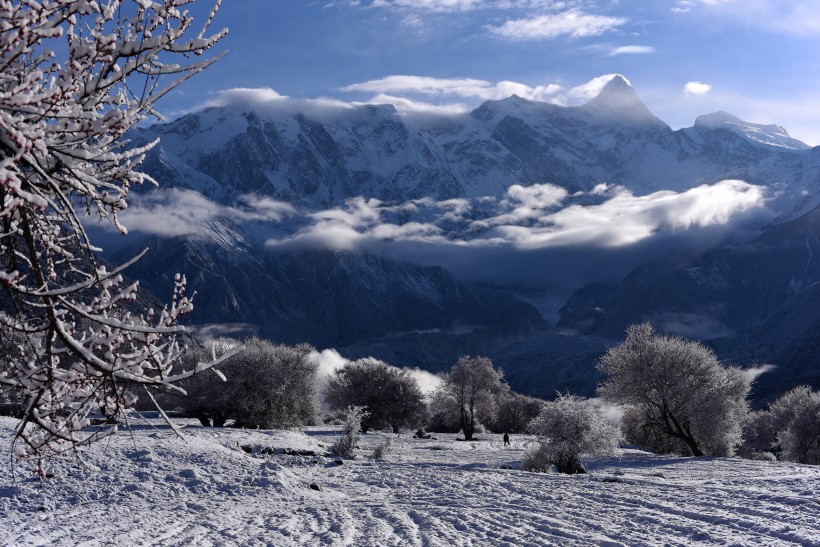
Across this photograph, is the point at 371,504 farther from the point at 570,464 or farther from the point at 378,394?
the point at 378,394

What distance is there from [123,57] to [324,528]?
1464 centimetres

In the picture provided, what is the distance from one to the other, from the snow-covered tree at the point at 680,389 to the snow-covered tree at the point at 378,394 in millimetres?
35363

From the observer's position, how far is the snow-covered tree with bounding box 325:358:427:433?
76.9m

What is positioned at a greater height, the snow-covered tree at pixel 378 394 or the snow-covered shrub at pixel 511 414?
the snow-covered tree at pixel 378 394

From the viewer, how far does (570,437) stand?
→ 3234cm

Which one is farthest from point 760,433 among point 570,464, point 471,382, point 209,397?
point 209,397

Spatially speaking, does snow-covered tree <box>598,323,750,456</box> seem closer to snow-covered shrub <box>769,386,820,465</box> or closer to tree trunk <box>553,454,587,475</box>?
snow-covered shrub <box>769,386,820,465</box>

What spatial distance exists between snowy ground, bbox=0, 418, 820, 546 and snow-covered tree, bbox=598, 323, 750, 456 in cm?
1434

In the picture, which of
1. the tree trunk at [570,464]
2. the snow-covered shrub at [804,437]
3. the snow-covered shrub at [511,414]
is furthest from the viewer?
the snow-covered shrub at [511,414]

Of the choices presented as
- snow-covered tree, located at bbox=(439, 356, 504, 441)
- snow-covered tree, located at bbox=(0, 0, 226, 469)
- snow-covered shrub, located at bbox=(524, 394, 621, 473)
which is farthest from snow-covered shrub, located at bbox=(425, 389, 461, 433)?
snow-covered tree, located at bbox=(0, 0, 226, 469)

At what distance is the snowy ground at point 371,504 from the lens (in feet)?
49.3

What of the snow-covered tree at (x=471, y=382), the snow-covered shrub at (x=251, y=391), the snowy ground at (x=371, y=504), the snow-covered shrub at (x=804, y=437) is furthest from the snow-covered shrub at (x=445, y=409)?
the snowy ground at (x=371, y=504)

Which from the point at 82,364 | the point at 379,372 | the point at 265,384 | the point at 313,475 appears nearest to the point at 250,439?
the point at 313,475

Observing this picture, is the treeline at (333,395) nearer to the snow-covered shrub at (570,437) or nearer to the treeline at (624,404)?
the treeline at (624,404)
